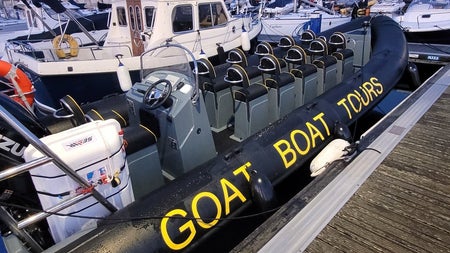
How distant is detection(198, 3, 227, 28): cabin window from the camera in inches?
246

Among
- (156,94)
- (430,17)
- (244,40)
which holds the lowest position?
(244,40)

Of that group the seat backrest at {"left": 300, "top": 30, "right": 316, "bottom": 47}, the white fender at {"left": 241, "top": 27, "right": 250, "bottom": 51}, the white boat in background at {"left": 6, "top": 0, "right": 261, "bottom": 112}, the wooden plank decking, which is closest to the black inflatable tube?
the wooden plank decking

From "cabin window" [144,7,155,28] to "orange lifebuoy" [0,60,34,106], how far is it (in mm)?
2914

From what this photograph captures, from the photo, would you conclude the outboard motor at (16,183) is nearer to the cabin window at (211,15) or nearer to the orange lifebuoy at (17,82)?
the orange lifebuoy at (17,82)

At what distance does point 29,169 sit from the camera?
59.0 inches

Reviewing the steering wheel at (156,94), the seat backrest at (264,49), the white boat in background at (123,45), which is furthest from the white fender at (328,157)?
the white boat in background at (123,45)

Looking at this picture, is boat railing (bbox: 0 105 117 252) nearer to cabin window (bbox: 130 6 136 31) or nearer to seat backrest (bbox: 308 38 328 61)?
seat backrest (bbox: 308 38 328 61)

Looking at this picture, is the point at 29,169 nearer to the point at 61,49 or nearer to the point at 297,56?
the point at 297,56

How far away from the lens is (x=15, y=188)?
76.4 inches

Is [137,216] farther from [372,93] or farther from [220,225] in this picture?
[372,93]

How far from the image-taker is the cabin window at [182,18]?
5950 millimetres

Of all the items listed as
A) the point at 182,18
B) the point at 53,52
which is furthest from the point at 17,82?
the point at 182,18

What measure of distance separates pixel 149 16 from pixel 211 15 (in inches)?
51.2

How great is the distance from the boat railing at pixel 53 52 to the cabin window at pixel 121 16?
1.97 feet
